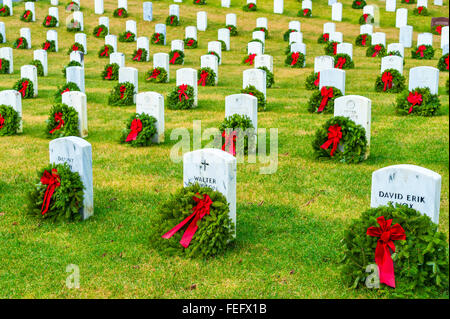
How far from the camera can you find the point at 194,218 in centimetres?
655

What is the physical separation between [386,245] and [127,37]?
78.8ft

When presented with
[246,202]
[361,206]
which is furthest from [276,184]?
[361,206]

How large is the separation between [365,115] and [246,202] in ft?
9.97

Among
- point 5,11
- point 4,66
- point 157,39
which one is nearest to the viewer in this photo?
point 4,66

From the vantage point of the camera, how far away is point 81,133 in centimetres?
1254

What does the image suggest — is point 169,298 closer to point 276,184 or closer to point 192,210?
point 192,210

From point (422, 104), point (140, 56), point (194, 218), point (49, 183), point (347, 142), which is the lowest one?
point (194, 218)

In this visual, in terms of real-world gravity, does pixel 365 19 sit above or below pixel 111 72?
above

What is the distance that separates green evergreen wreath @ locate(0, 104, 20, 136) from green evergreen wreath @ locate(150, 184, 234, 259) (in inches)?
286

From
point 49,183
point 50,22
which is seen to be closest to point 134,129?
point 49,183

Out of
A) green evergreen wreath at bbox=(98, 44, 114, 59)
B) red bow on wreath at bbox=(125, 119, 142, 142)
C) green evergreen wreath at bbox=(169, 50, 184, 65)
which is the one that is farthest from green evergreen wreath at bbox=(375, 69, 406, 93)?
green evergreen wreath at bbox=(98, 44, 114, 59)

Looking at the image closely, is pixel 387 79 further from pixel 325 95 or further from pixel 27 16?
pixel 27 16

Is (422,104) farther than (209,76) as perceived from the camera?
No

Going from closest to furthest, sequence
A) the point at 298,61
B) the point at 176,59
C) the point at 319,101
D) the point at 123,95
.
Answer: the point at 319,101
the point at 123,95
the point at 298,61
the point at 176,59
